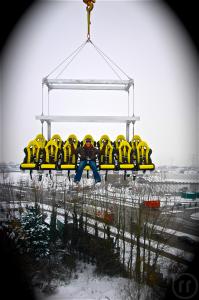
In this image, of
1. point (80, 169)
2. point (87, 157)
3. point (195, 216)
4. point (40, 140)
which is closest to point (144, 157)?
point (87, 157)

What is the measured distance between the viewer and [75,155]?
4.74m

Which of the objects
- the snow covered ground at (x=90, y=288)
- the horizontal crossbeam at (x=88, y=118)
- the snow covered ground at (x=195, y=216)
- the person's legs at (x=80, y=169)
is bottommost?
the snow covered ground at (x=90, y=288)

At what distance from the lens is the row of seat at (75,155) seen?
4684 millimetres

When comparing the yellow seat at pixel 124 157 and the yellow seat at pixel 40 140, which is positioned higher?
the yellow seat at pixel 40 140

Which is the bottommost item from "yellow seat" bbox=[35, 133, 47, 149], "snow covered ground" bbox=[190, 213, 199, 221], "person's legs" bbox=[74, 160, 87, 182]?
"snow covered ground" bbox=[190, 213, 199, 221]

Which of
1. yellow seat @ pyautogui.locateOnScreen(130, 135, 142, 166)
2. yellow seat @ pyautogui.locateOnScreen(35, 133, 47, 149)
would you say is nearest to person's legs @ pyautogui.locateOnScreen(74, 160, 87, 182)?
yellow seat @ pyautogui.locateOnScreen(35, 133, 47, 149)

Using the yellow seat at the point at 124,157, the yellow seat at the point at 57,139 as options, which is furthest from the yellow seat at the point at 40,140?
the yellow seat at the point at 124,157

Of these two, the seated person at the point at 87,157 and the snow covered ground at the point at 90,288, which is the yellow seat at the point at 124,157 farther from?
the snow covered ground at the point at 90,288

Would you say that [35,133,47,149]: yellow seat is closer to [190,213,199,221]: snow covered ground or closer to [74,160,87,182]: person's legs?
[74,160,87,182]: person's legs

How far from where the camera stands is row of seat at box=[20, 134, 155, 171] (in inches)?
184

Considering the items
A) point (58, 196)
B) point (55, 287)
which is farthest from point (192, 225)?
point (58, 196)

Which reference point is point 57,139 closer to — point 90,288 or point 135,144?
point 135,144

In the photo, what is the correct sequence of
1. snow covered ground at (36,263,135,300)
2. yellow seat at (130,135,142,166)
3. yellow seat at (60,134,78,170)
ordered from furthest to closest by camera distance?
snow covered ground at (36,263,135,300)
yellow seat at (130,135,142,166)
yellow seat at (60,134,78,170)

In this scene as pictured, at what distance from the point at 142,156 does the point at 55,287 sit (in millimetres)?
14122
